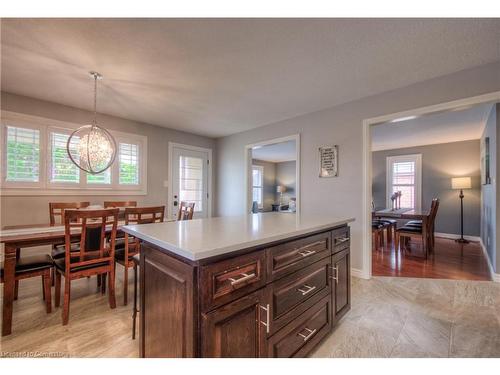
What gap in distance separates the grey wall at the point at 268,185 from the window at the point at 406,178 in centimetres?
435

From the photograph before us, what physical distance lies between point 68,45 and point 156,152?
253 centimetres

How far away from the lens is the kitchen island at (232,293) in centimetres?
93

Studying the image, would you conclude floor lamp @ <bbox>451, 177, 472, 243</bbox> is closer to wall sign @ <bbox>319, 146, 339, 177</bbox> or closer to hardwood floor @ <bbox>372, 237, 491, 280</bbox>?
hardwood floor @ <bbox>372, 237, 491, 280</bbox>

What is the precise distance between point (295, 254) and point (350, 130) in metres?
2.51

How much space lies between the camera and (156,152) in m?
4.43

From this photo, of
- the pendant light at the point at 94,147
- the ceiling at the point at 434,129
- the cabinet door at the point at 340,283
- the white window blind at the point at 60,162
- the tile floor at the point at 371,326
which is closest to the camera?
the tile floor at the point at 371,326

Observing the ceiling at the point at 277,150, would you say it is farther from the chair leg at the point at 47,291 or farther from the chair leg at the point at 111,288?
the chair leg at the point at 47,291

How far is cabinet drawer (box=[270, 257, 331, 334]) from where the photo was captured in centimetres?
122

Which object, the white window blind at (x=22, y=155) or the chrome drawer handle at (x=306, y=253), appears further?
the white window blind at (x=22, y=155)

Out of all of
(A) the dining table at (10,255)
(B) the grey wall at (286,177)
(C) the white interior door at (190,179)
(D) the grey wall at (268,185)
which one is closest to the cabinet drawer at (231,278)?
(A) the dining table at (10,255)

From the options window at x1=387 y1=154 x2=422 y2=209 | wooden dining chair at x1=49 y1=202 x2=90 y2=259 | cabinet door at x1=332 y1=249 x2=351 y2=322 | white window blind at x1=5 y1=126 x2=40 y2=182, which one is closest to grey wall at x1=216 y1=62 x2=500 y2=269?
cabinet door at x1=332 y1=249 x2=351 y2=322

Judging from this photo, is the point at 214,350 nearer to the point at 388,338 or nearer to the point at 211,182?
the point at 388,338
